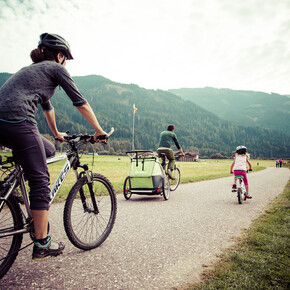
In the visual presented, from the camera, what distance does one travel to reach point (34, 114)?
236 cm

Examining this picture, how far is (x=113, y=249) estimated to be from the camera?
3238mm

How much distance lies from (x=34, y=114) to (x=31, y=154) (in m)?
0.40

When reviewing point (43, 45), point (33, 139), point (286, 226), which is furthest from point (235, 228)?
point (43, 45)

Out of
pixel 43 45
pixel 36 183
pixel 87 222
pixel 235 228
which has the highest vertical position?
pixel 43 45

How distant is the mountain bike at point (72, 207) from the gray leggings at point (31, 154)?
15 cm

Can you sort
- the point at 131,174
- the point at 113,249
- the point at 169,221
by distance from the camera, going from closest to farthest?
the point at 113,249 → the point at 169,221 → the point at 131,174

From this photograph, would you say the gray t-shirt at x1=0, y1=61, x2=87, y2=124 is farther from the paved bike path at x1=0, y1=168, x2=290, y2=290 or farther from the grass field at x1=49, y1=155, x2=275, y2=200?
the paved bike path at x1=0, y1=168, x2=290, y2=290

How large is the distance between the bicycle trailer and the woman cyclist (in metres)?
4.83

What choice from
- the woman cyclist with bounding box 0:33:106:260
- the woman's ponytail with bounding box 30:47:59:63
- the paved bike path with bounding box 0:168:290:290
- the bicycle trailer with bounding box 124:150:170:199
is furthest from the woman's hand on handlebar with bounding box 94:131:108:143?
the bicycle trailer with bounding box 124:150:170:199

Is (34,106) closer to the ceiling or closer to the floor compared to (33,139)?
closer to the ceiling

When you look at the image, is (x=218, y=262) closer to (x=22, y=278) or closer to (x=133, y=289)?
(x=133, y=289)

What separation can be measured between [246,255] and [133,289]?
1.55 m

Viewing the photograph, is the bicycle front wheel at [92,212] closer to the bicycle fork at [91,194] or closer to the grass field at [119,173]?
the bicycle fork at [91,194]

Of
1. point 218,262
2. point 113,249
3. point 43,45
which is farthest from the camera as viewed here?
point 113,249
